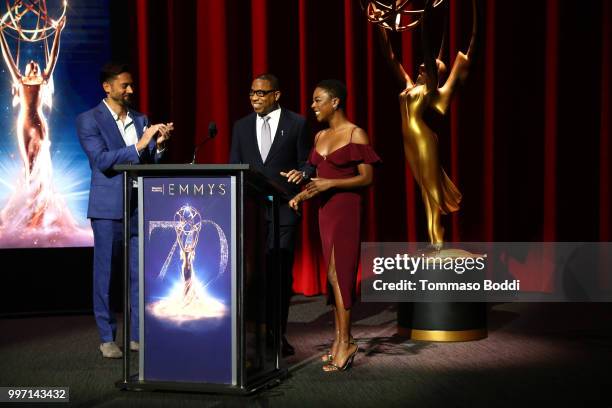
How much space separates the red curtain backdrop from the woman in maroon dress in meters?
2.76

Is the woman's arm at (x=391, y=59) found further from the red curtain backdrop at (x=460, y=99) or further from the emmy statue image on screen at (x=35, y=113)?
the emmy statue image on screen at (x=35, y=113)

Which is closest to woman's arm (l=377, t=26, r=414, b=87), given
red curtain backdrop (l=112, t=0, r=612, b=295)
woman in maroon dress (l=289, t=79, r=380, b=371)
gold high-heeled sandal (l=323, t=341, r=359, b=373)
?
woman in maroon dress (l=289, t=79, r=380, b=371)

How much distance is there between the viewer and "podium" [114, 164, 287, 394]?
345 centimetres

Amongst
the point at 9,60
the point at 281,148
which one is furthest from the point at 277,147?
the point at 9,60

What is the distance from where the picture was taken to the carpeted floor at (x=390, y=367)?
11.6 ft

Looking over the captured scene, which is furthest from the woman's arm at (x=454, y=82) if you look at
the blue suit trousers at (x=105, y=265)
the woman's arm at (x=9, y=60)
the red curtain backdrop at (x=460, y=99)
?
the woman's arm at (x=9, y=60)

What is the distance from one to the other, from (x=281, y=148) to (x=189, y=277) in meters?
1.29

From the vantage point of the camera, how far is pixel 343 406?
3.43 meters

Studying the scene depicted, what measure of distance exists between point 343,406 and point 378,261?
11.9 ft

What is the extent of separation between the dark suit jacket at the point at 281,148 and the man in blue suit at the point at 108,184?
461mm

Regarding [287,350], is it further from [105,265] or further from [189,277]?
[189,277]

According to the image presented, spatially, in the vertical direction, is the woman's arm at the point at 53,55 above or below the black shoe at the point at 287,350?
above

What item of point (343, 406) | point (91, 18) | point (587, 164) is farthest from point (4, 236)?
point (587, 164)

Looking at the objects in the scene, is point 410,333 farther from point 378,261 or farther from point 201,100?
point 201,100
